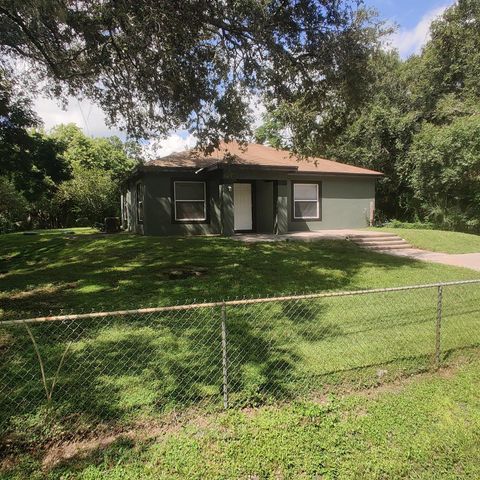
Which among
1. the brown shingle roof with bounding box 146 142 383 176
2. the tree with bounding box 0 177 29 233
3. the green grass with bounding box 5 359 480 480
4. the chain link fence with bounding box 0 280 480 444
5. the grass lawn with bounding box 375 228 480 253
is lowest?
the green grass with bounding box 5 359 480 480

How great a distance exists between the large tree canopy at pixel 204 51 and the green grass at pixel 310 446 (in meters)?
6.83

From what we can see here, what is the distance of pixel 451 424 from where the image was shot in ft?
12.0

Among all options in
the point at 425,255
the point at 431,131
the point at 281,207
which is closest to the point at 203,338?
the point at 425,255

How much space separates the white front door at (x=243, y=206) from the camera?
17.3 metres

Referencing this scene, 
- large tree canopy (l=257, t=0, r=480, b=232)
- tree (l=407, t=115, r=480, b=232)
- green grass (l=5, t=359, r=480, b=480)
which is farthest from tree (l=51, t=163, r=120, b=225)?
green grass (l=5, t=359, r=480, b=480)

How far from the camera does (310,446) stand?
337cm

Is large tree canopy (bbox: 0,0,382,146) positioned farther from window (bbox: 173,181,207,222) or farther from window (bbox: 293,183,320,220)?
window (bbox: 293,183,320,220)

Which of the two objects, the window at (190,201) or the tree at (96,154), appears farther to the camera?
Result: the tree at (96,154)

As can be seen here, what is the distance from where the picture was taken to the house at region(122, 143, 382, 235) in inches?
606

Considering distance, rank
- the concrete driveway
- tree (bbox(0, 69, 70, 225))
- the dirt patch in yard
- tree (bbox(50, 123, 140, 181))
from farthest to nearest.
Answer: tree (bbox(50, 123, 140, 181))
tree (bbox(0, 69, 70, 225))
the concrete driveway
the dirt patch in yard

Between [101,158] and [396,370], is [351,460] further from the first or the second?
[101,158]

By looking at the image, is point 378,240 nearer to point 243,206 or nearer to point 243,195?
point 243,206

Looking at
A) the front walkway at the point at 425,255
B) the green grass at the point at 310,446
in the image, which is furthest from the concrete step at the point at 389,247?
the green grass at the point at 310,446

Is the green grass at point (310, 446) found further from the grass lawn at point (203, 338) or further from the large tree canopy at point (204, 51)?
the large tree canopy at point (204, 51)
